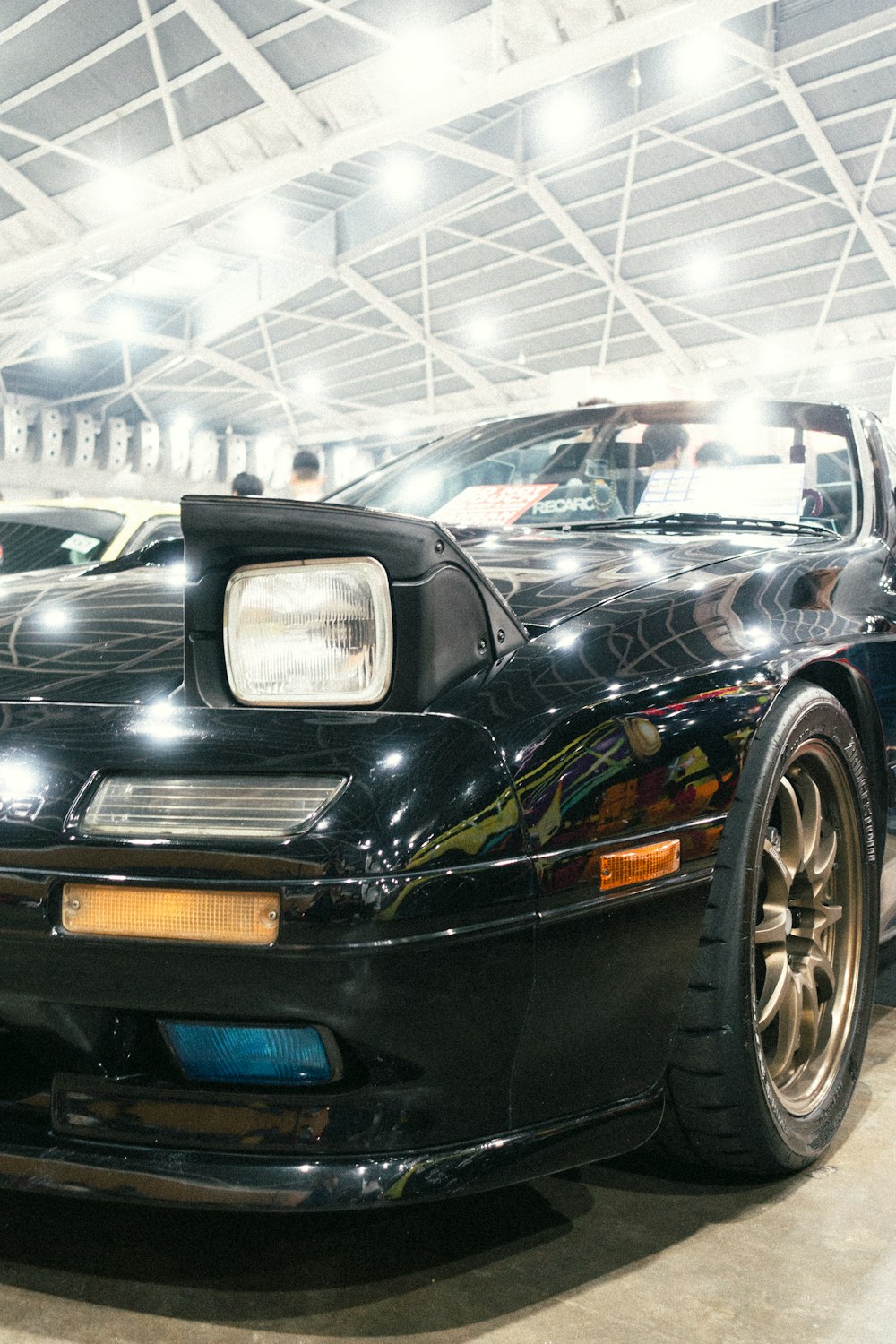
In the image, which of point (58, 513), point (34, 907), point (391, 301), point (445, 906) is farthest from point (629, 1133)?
point (391, 301)

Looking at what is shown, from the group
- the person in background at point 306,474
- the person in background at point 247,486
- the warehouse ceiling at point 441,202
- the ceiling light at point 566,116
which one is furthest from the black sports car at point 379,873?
the ceiling light at point 566,116

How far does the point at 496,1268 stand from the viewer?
1.51m

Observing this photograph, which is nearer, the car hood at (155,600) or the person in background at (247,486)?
the car hood at (155,600)

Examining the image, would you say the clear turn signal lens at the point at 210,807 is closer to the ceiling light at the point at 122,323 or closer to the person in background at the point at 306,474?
the person in background at the point at 306,474

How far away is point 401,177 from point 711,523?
1405 centimetres

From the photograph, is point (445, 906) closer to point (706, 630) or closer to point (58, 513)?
point (706, 630)

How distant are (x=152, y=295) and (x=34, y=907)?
62.4 feet

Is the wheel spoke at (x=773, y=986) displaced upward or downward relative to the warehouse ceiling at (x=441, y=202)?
downward

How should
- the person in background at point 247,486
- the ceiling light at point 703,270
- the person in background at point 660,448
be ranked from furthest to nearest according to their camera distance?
the ceiling light at point 703,270 < the person in background at point 247,486 < the person in background at point 660,448

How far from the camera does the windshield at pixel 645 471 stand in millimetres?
2457

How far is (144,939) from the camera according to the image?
131 centimetres

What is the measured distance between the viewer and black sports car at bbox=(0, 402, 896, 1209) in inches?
51.2

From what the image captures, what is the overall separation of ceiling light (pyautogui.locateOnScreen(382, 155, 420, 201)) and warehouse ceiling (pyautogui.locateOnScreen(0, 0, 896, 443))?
0.04m

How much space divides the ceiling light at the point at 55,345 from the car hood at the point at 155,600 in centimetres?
1915
